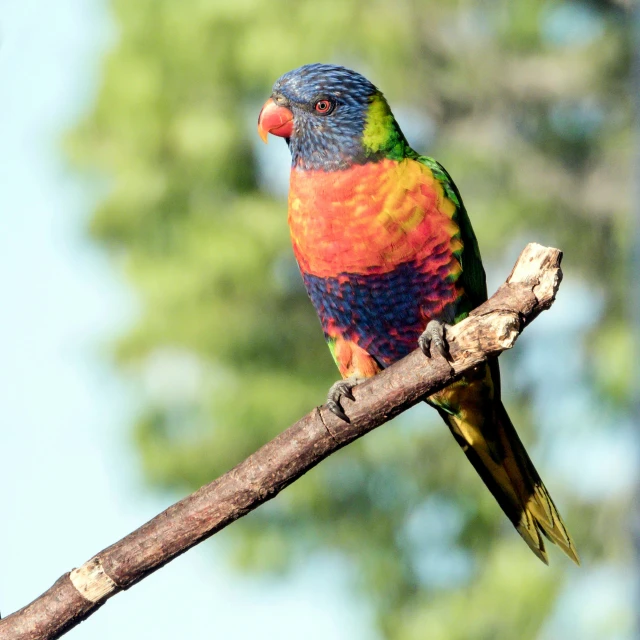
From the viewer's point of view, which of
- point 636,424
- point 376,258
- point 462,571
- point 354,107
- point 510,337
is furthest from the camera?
point 462,571

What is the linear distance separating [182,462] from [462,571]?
2.23 metres

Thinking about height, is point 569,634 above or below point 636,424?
below

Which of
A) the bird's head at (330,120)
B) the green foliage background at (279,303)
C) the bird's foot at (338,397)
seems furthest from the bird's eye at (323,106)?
the green foliage background at (279,303)

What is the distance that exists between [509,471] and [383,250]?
87cm

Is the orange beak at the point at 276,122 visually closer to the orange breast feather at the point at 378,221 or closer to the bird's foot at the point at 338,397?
the orange breast feather at the point at 378,221

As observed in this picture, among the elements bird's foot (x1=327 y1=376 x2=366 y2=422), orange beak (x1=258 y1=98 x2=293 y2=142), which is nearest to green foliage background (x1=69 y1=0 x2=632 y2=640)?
orange beak (x1=258 y1=98 x2=293 y2=142)

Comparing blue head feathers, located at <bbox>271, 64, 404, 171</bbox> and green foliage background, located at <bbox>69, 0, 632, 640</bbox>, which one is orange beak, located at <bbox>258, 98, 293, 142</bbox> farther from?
green foliage background, located at <bbox>69, 0, 632, 640</bbox>

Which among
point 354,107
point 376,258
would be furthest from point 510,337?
point 354,107

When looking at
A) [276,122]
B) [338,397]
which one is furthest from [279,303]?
[338,397]

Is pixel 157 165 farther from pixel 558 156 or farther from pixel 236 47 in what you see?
pixel 558 156

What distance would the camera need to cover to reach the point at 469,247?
274cm

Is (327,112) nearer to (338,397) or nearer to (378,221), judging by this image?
(378,221)

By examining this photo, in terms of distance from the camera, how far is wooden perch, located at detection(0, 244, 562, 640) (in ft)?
6.72

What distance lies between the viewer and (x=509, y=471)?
2.84m
